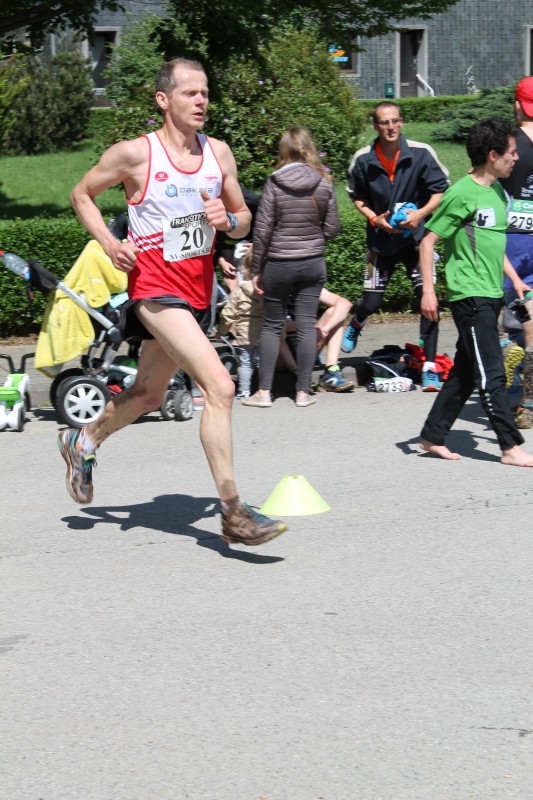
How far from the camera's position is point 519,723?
4.06 m

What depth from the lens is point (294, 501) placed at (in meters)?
6.73

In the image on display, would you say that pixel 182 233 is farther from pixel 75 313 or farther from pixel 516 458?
pixel 75 313

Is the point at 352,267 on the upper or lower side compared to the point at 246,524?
upper

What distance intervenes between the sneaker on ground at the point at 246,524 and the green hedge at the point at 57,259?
22.8ft

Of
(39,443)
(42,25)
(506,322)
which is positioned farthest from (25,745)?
(42,25)

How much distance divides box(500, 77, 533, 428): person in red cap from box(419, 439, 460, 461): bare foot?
0.76 meters

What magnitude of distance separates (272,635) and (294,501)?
185cm

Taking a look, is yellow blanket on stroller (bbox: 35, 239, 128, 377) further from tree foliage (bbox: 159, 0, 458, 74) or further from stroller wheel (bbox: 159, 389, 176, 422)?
tree foliage (bbox: 159, 0, 458, 74)

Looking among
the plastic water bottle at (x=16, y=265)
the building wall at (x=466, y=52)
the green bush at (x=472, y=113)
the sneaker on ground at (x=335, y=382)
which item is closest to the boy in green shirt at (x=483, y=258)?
the sneaker on ground at (x=335, y=382)

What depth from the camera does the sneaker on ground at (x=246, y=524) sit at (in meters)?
5.78

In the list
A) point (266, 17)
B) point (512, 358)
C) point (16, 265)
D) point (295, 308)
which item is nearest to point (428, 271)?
point (512, 358)

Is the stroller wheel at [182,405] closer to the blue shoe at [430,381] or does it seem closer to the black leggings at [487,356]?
the blue shoe at [430,381]

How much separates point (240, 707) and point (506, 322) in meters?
5.52

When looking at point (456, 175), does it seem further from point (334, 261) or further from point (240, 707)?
point (240, 707)
